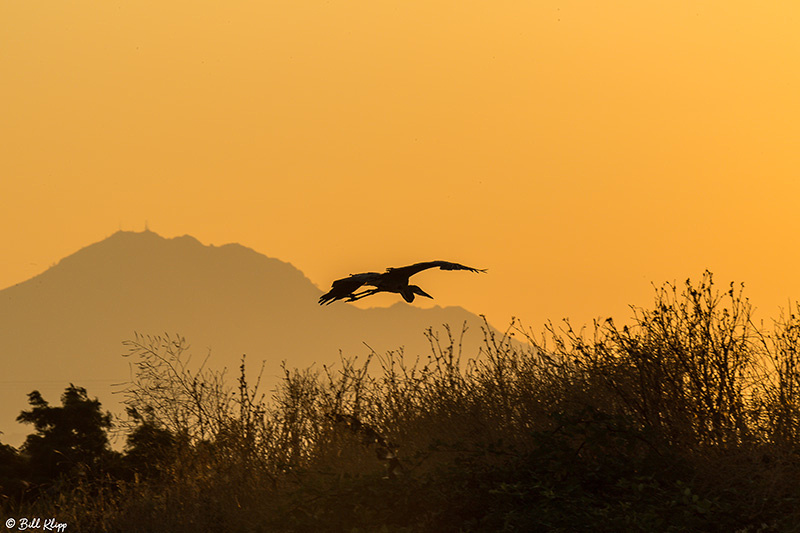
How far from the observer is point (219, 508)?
27.3 feet

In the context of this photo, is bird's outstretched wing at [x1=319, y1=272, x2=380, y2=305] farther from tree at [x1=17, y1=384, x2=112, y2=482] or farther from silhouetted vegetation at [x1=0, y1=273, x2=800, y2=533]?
tree at [x1=17, y1=384, x2=112, y2=482]

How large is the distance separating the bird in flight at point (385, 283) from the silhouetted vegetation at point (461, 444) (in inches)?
57.0

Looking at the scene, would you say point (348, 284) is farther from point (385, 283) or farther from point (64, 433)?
point (64, 433)

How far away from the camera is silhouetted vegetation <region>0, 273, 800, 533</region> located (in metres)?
6.95

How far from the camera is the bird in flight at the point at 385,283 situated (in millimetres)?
7074

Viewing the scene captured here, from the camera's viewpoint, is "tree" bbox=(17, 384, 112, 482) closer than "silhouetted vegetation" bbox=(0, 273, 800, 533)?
No

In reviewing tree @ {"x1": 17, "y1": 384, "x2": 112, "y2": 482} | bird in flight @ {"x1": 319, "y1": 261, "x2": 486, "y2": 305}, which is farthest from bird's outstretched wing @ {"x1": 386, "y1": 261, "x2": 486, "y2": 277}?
tree @ {"x1": 17, "y1": 384, "x2": 112, "y2": 482}

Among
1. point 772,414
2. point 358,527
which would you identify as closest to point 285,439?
point 358,527

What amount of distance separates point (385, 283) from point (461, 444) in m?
1.62

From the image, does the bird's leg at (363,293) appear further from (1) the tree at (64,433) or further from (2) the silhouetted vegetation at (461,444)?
(1) the tree at (64,433)

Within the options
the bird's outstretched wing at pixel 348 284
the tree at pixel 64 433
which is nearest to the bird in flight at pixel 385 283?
the bird's outstretched wing at pixel 348 284

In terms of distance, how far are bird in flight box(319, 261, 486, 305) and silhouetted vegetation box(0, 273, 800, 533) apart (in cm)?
145

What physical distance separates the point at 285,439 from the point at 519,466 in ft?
10.3

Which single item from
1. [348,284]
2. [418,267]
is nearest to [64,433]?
[348,284]
